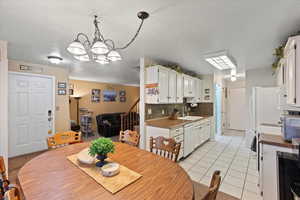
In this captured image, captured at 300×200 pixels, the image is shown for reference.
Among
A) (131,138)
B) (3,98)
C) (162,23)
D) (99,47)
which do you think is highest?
(162,23)

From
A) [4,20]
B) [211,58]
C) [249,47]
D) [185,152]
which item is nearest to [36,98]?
[4,20]

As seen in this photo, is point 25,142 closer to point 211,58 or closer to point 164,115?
point 164,115

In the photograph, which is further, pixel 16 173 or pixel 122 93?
pixel 122 93

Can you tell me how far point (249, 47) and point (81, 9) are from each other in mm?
2781

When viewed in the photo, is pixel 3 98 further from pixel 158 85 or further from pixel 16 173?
pixel 158 85

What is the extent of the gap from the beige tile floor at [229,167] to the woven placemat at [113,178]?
1776mm

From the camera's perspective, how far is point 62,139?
2.02m

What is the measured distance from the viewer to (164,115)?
3836 millimetres

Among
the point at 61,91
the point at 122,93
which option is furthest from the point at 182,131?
the point at 122,93

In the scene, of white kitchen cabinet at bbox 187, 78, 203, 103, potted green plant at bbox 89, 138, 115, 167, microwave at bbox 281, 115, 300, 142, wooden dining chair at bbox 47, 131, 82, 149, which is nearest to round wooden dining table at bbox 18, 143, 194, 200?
potted green plant at bbox 89, 138, 115, 167

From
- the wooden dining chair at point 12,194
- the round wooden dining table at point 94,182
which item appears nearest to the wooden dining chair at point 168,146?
the round wooden dining table at point 94,182

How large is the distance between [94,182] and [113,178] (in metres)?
0.14

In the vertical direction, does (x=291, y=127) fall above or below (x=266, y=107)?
below

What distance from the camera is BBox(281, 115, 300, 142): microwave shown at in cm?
160
